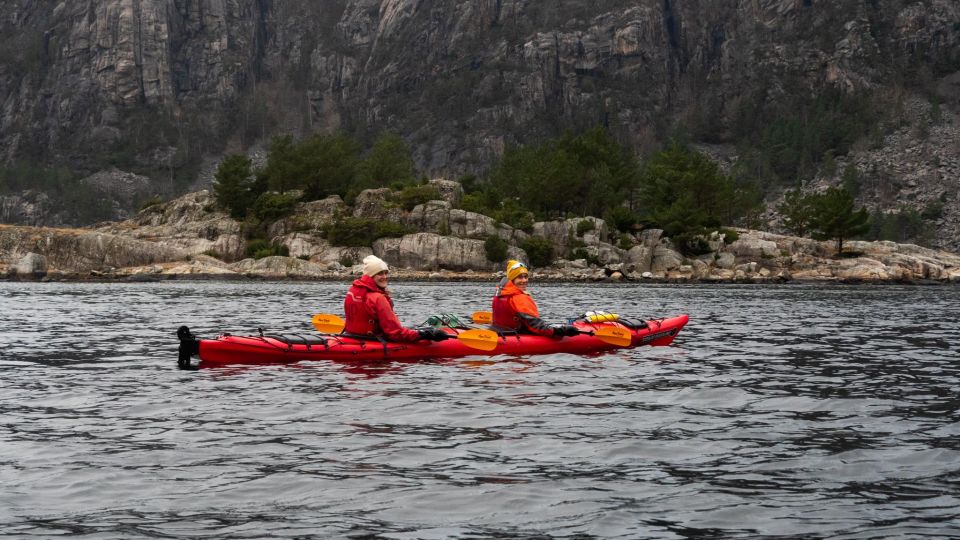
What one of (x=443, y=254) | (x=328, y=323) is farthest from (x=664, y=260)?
(x=328, y=323)

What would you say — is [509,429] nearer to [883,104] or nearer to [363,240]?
[363,240]

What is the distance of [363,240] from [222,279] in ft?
55.6

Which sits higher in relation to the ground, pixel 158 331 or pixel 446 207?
pixel 446 207

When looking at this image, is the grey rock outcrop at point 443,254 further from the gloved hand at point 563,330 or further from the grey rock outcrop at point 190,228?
the gloved hand at point 563,330

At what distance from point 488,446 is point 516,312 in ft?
34.9

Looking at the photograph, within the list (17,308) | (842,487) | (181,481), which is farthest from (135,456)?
(17,308)

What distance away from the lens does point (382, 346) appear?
65.5 ft

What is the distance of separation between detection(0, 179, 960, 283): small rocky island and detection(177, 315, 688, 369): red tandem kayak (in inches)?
2343

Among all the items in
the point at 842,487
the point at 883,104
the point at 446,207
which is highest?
the point at 883,104

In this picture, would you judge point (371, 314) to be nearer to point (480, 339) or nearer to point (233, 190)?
point (480, 339)

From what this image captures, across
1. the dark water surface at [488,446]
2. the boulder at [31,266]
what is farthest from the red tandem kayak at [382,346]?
the boulder at [31,266]

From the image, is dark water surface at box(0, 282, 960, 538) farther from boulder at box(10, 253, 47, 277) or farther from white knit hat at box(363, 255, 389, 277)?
boulder at box(10, 253, 47, 277)

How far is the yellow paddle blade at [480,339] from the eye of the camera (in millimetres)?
21016

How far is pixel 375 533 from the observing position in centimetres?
805
